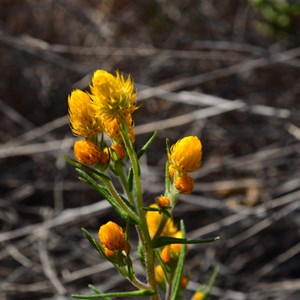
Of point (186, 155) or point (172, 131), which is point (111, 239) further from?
point (172, 131)

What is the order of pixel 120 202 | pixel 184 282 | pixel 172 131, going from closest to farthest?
pixel 120 202, pixel 184 282, pixel 172 131

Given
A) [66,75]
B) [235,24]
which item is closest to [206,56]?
[235,24]

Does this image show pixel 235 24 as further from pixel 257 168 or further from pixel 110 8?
pixel 257 168

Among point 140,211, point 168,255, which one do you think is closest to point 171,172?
point 140,211

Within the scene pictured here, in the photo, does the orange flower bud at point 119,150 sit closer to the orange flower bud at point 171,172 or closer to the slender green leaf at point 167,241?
the orange flower bud at point 171,172

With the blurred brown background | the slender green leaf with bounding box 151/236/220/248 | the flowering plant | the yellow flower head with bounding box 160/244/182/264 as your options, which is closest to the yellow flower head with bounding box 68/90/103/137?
the flowering plant
